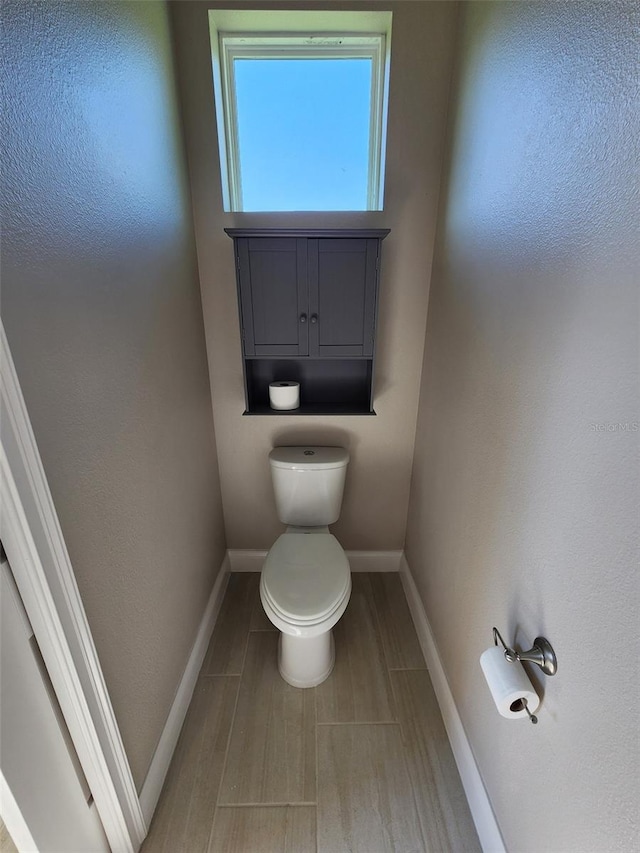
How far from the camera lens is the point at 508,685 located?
782mm

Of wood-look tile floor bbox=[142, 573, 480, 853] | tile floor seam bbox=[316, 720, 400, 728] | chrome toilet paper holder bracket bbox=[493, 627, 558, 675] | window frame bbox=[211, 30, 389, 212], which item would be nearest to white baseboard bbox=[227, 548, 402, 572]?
wood-look tile floor bbox=[142, 573, 480, 853]

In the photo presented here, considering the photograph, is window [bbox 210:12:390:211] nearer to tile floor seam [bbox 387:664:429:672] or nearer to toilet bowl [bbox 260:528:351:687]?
toilet bowl [bbox 260:528:351:687]

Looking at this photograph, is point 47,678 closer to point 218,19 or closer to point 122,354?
point 122,354

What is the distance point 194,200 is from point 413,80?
91 centimetres

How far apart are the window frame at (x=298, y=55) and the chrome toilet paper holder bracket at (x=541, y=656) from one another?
5.11 feet

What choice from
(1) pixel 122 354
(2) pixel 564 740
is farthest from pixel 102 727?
(2) pixel 564 740

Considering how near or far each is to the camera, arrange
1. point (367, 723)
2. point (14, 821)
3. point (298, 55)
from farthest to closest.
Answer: point (298, 55) < point (367, 723) < point (14, 821)

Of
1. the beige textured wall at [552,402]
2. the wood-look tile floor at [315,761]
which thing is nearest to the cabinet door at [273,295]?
the beige textured wall at [552,402]

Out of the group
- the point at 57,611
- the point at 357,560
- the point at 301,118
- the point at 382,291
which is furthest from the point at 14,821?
the point at 301,118

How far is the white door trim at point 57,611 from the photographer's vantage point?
0.61 metres

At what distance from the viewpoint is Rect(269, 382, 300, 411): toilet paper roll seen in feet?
5.24

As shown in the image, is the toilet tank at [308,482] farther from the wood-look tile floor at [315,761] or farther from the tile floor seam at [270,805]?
the tile floor seam at [270,805]

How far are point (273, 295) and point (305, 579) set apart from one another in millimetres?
1119

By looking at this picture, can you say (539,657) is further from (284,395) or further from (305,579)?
(284,395)
